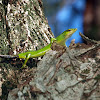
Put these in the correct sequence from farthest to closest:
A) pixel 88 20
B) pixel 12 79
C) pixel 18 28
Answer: pixel 18 28, pixel 12 79, pixel 88 20

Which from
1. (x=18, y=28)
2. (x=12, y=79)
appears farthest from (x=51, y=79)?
(x=18, y=28)

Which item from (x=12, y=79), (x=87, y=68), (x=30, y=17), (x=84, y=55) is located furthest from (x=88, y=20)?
(x=30, y=17)

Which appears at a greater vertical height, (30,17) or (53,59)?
(30,17)


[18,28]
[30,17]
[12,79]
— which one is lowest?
[12,79]

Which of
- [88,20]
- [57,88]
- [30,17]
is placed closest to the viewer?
[88,20]

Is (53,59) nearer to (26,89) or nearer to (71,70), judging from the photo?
(71,70)

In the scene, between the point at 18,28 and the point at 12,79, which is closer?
the point at 12,79
